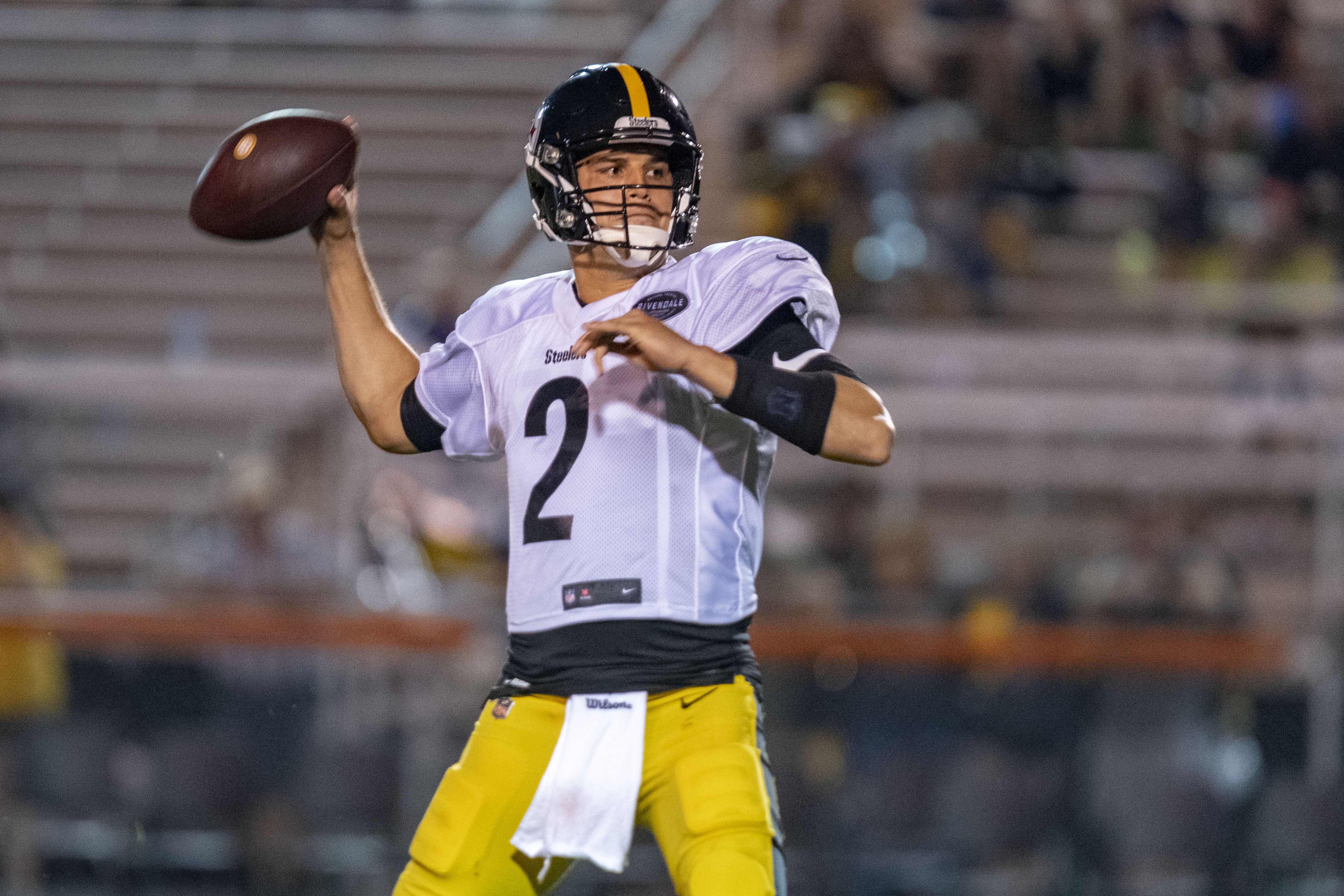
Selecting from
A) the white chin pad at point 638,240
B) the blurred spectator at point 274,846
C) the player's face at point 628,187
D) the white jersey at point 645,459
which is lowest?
the blurred spectator at point 274,846

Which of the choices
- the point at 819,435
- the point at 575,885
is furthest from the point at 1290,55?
the point at 819,435

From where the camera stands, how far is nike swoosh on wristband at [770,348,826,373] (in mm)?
2855

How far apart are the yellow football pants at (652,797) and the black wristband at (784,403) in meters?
0.50

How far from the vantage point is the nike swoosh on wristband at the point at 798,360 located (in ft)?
9.37

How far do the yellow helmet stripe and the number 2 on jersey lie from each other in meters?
0.49

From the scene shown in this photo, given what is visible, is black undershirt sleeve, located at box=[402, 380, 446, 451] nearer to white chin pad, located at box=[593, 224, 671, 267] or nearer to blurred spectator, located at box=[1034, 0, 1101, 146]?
white chin pad, located at box=[593, 224, 671, 267]

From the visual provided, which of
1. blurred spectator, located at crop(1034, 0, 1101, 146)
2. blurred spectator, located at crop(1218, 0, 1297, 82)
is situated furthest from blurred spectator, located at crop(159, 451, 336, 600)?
blurred spectator, located at crop(1218, 0, 1297, 82)

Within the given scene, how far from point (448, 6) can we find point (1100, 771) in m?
6.20

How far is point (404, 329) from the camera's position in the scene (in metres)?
6.89

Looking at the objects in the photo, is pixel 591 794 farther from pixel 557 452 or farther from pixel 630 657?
pixel 557 452

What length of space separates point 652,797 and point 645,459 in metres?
0.57

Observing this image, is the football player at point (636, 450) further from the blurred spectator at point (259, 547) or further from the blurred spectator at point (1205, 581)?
the blurred spectator at point (1205, 581)

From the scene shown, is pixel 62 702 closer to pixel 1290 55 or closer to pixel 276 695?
pixel 276 695

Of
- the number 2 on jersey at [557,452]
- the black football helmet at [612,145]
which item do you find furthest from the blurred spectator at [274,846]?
the black football helmet at [612,145]
